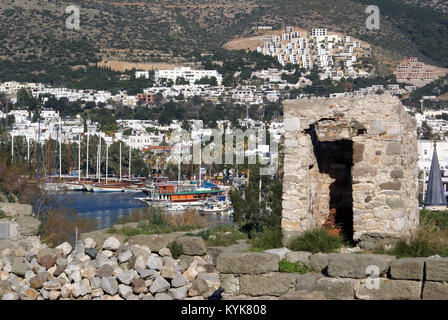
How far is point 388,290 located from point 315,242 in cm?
149

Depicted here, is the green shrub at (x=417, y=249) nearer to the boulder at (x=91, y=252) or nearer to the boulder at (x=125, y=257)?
the boulder at (x=125, y=257)

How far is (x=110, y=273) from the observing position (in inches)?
352

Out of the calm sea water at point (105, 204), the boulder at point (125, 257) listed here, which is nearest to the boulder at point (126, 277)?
the boulder at point (125, 257)

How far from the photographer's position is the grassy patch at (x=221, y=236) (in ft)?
31.8

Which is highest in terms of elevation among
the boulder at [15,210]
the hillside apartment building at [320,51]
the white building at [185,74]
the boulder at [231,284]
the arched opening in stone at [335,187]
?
the hillside apartment building at [320,51]

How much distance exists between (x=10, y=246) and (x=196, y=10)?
424 feet

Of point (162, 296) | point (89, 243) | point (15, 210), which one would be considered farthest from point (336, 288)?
point (15, 210)

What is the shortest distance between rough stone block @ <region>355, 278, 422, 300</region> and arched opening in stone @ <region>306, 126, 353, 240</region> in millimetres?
2812

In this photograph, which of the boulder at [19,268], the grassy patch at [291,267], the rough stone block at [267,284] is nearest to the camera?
the rough stone block at [267,284]

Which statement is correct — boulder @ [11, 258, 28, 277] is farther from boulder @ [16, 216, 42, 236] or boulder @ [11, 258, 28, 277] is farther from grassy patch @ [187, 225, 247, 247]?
grassy patch @ [187, 225, 247, 247]

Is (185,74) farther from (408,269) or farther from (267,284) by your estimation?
(408,269)

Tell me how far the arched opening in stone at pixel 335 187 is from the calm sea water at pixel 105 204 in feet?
102
